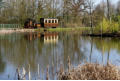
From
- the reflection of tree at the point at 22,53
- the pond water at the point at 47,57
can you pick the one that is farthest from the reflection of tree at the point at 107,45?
the reflection of tree at the point at 22,53

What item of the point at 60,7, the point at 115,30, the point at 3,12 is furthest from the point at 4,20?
the point at 115,30

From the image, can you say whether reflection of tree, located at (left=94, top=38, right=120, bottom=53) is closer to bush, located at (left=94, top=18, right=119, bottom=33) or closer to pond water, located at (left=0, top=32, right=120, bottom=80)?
pond water, located at (left=0, top=32, right=120, bottom=80)

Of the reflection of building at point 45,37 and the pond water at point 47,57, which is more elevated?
the reflection of building at point 45,37

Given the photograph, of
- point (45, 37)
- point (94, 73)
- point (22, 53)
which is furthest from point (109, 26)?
point (94, 73)

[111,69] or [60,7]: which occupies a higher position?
[60,7]

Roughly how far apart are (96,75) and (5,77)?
112 inches

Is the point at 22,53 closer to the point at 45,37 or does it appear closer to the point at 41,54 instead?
the point at 41,54

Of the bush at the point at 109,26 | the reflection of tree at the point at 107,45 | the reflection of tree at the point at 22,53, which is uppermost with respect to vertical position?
the bush at the point at 109,26

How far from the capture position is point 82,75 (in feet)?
14.6

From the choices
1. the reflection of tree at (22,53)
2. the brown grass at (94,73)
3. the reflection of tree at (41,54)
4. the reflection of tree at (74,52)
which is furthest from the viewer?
the reflection of tree at (74,52)

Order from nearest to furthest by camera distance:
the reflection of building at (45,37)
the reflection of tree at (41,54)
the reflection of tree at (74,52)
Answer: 1. the reflection of tree at (41,54)
2. the reflection of tree at (74,52)
3. the reflection of building at (45,37)

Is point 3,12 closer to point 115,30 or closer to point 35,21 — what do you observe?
point 35,21

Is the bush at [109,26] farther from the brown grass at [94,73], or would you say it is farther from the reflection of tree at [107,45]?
the brown grass at [94,73]

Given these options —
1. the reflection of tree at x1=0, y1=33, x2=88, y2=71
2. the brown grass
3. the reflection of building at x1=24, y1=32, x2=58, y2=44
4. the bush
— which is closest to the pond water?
the reflection of tree at x1=0, y1=33, x2=88, y2=71
